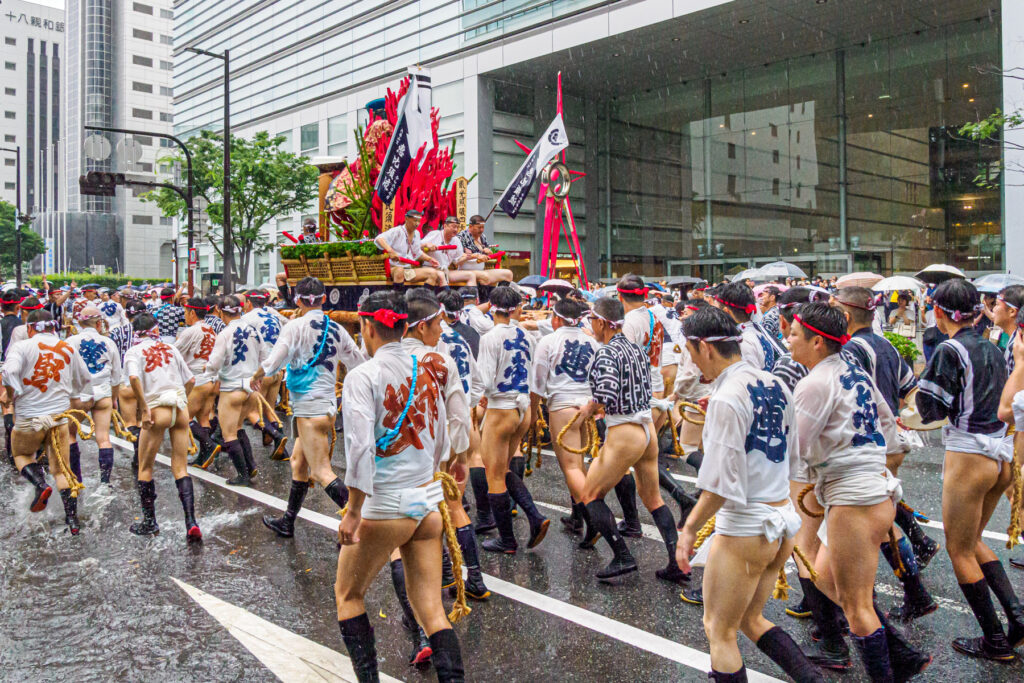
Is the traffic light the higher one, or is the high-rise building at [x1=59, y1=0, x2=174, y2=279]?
the high-rise building at [x1=59, y1=0, x2=174, y2=279]

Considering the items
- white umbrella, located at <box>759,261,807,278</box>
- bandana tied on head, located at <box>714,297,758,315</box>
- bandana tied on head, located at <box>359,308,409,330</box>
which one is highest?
white umbrella, located at <box>759,261,807,278</box>

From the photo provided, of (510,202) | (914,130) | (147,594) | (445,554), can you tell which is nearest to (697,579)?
(445,554)

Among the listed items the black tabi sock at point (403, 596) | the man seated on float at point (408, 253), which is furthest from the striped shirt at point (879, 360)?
the man seated on float at point (408, 253)

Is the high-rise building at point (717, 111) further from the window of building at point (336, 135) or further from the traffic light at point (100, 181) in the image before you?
the traffic light at point (100, 181)

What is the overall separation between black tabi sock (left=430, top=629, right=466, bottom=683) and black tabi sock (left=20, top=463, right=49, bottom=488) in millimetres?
5134

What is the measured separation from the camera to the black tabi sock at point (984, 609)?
4246 mm

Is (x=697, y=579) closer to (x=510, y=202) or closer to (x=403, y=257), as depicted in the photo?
(x=403, y=257)

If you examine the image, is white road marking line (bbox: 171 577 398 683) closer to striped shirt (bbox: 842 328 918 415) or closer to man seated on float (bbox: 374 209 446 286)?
striped shirt (bbox: 842 328 918 415)

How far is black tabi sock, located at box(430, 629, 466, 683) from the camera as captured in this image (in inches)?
141

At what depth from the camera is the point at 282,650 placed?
14.8ft

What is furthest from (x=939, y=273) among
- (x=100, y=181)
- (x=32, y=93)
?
(x=32, y=93)

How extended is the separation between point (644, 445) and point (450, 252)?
5.03m

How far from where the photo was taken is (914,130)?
84.4 ft

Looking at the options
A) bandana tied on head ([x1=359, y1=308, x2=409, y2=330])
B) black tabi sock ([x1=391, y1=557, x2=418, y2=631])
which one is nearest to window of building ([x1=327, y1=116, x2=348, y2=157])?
black tabi sock ([x1=391, y1=557, x2=418, y2=631])
